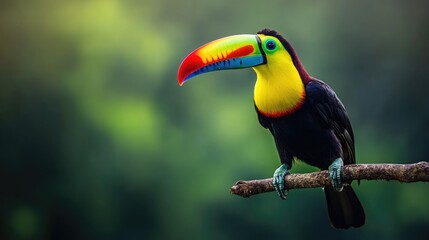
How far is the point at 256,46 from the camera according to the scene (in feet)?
7.52

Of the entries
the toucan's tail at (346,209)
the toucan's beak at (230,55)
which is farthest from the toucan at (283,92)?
the toucan's tail at (346,209)

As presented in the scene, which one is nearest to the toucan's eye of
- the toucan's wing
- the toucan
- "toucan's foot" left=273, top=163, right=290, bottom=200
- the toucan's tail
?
the toucan

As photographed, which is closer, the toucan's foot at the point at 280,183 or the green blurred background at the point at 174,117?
the toucan's foot at the point at 280,183

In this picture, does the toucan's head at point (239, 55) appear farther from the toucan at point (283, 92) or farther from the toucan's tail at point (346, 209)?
the toucan's tail at point (346, 209)

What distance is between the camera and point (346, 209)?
7.97 feet

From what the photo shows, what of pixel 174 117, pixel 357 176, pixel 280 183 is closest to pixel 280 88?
pixel 280 183

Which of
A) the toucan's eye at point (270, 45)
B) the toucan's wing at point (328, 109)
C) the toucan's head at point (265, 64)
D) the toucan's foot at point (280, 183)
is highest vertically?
the toucan's eye at point (270, 45)

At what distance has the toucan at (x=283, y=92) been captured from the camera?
7.52 feet

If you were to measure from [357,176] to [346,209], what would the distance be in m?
0.54

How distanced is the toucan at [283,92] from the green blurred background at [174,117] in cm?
161

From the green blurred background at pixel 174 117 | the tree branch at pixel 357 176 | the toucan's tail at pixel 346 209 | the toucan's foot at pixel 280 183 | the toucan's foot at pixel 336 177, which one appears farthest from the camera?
the green blurred background at pixel 174 117

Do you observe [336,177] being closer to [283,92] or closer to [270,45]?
[283,92]

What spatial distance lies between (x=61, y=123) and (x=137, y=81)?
62cm

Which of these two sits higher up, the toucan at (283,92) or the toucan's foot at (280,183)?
the toucan at (283,92)
